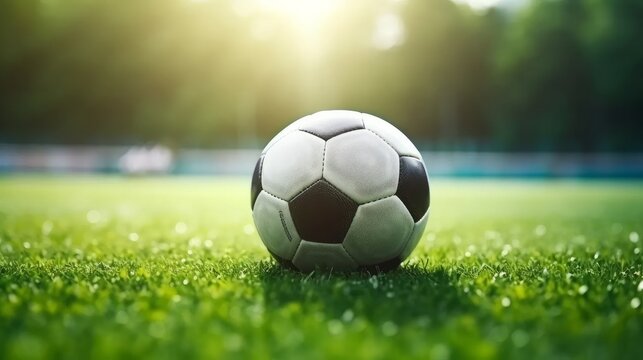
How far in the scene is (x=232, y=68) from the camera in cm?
6228

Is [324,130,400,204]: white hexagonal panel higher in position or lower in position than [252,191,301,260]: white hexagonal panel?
higher

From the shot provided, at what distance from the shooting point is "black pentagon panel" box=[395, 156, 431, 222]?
4.68m

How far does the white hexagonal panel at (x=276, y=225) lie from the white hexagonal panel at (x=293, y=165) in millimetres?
81

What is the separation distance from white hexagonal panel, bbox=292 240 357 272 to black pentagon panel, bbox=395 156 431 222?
60 centimetres

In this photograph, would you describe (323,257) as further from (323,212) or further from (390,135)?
(390,135)

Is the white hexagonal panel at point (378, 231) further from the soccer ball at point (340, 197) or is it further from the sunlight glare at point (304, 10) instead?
the sunlight glare at point (304, 10)

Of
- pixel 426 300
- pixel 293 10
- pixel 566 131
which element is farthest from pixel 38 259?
pixel 293 10

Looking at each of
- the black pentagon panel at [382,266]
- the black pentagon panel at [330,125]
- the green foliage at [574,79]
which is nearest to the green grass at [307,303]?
the black pentagon panel at [382,266]

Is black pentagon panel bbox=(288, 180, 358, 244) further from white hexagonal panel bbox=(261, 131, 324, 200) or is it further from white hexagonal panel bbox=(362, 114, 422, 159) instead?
white hexagonal panel bbox=(362, 114, 422, 159)

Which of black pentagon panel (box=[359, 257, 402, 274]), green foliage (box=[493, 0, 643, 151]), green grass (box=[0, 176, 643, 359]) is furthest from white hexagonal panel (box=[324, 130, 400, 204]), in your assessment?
green foliage (box=[493, 0, 643, 151])

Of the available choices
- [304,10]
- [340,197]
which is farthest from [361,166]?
[304,10]

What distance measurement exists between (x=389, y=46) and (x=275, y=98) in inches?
515

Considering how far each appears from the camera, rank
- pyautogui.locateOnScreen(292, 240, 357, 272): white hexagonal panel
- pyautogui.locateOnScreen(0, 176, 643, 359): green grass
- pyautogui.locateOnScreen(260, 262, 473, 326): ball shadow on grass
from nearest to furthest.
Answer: pyautogui.locateOnScreen(0, 176, 643, 359): green grass → pyautogui.locateOnScreen(260, 262, 473, 326): ball shadow on grass → pyautogui.locateOnScreen(292, 240, 357, 272): white hexagonal panel

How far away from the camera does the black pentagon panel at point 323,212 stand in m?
4.46
